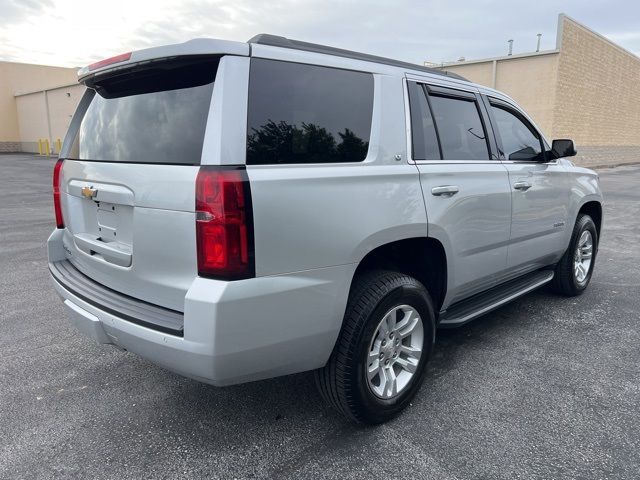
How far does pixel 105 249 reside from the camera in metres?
2.54

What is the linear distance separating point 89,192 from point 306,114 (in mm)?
1266

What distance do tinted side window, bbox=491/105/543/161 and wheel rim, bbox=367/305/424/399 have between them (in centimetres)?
174

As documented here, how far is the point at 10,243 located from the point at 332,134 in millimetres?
6674

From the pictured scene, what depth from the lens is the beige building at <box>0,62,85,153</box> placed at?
34188 mm

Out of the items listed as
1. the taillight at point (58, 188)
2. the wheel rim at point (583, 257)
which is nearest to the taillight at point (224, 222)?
the taillight at point (58, 188)

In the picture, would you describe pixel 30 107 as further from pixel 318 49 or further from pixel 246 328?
pixel 246 328

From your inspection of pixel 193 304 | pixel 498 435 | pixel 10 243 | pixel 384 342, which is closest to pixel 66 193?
pixel 193 304

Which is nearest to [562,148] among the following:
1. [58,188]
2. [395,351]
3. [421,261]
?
[421,261]

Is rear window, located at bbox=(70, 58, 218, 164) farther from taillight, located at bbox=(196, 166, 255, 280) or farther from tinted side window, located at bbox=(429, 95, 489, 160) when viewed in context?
tinted side window, located at bbox=(429, 95, 489, 160)

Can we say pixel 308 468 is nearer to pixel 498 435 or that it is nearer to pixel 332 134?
pixel 498 435

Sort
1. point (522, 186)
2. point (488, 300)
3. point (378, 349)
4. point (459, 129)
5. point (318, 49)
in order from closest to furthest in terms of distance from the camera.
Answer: point (318, 49), point (378, 349), point (459, 129), point (488, 300), point (522, 186)

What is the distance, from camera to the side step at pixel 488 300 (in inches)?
128

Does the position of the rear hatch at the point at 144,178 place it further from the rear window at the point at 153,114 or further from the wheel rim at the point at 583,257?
the wheel rim at the point at 583,257

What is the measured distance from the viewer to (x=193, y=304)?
6.65 feet
